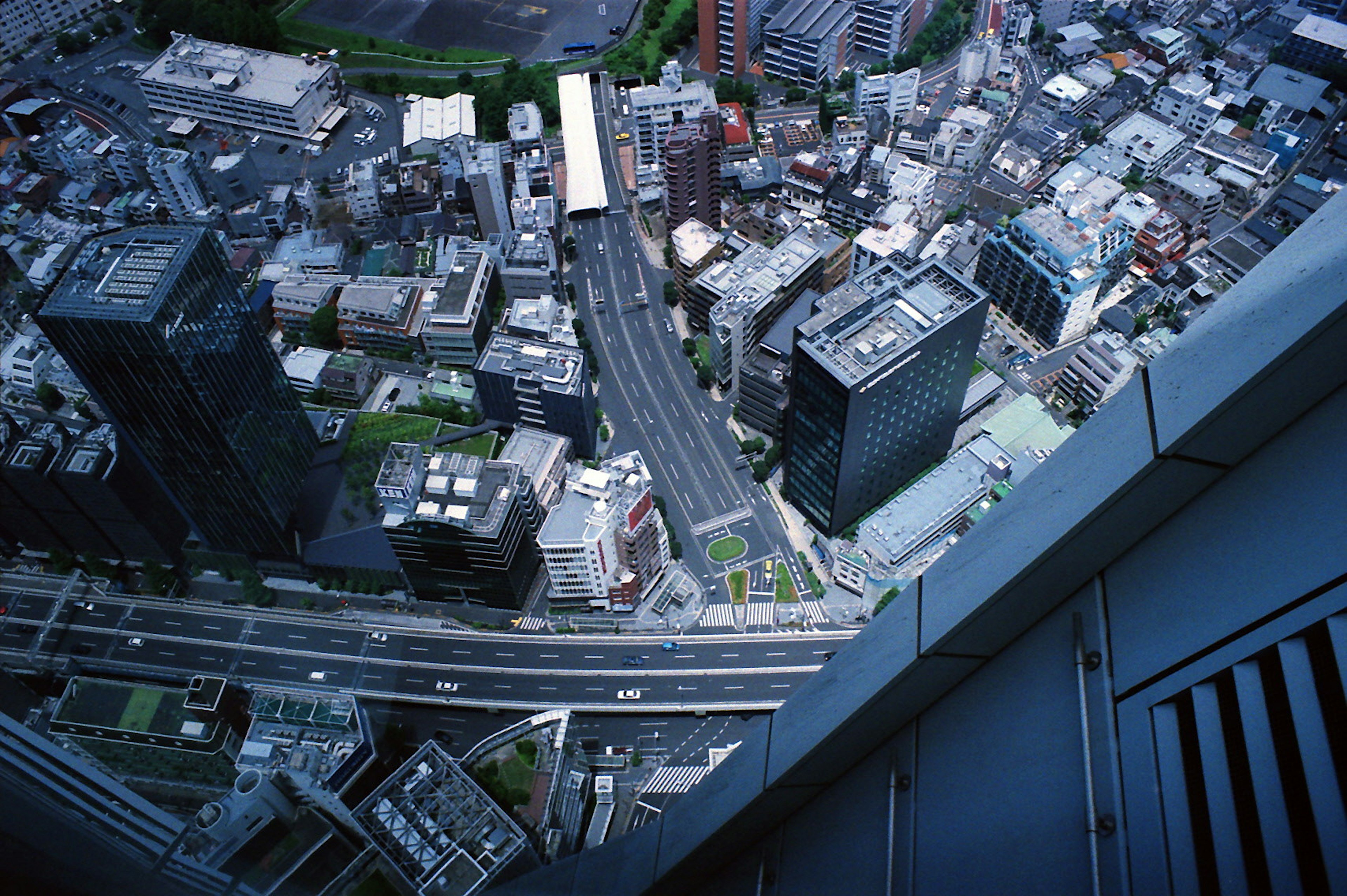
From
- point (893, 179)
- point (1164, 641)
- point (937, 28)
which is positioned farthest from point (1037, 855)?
point (937, 28)

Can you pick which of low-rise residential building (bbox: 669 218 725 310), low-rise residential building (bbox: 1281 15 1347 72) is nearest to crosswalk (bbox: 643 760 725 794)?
low-rise residential building (bbox: 669 218 725 310)

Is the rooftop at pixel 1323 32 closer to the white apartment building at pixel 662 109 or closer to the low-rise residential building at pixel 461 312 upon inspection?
the white apartment building at pixel 662 109

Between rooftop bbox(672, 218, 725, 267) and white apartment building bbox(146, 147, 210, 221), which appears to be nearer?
rooftop bbox(672, 218, 725, 267)

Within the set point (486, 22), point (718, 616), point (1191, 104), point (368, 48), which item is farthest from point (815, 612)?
point (368, 48)

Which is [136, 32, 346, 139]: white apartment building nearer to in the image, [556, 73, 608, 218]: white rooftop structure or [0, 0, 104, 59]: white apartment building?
[0, 0, 104, 59]: white apartment building

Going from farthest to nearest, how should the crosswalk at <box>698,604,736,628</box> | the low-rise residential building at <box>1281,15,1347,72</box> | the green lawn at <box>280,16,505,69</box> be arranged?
the green lawn at <box>280,16,505,69</box>, the low-rise residential building at <box>1281,15,1347,72</box>, the crosswalk at <box>698,604,736,628</box>

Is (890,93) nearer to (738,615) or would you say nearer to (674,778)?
(738,615)
